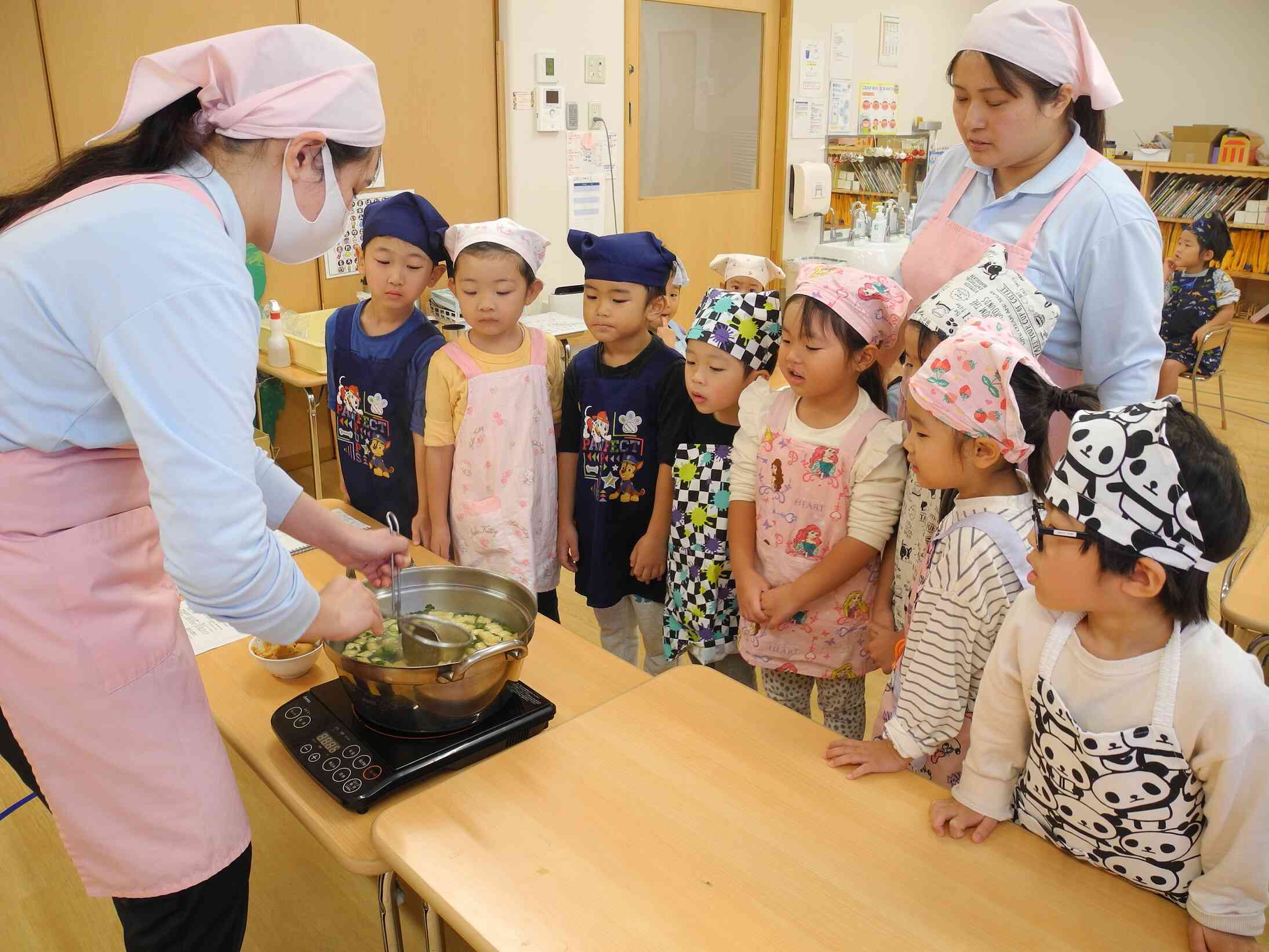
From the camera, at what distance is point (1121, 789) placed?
1021 millimetres

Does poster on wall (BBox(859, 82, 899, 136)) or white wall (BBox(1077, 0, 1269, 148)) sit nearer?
poster on wall (BBox(859, 82, 899, 136))

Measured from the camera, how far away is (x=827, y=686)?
1.86 metres

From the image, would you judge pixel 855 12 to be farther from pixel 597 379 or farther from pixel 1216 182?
pixel 597 379

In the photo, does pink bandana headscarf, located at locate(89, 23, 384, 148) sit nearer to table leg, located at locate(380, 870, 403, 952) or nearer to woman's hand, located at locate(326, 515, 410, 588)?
woman's hand, located at locate(326, 515, 410, 588)

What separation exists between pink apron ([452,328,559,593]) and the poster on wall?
16.5 ft

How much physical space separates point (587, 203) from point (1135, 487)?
421cm

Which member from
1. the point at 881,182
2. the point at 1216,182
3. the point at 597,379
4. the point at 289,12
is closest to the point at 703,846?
the point at 597,379

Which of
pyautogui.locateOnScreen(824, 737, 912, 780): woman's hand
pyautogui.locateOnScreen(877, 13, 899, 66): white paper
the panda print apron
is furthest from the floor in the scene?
pyautogui.locateOnScreen(877, 13, 899, 66): white paper

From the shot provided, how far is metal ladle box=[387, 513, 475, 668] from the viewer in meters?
1.22

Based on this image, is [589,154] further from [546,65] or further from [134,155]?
A: [134,155]

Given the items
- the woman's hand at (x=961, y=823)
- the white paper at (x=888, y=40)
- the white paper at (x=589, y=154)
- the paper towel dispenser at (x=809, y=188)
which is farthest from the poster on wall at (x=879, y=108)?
the woman's hand at (x=961, y=823)

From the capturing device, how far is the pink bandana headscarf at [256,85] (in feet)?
3.30

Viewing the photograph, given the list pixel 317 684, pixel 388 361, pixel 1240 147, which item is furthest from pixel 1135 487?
pixel 1240 147

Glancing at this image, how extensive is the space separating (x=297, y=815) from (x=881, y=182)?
6.14 meters
